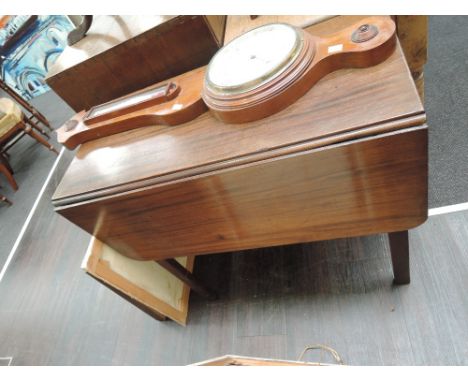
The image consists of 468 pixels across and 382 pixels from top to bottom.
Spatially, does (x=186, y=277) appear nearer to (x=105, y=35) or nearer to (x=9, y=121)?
(x=105, y=35)

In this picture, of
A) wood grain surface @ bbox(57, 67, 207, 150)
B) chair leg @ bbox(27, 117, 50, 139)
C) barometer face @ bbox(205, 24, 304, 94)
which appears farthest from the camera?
chair leg @ bbox(27, 117, 50, 139)

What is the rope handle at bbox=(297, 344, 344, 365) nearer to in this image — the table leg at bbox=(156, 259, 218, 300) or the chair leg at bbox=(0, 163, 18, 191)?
the table leg at bbox=(156, 259, 218, 300)

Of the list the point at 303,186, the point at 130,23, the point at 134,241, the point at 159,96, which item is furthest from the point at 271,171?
the point at 130,23

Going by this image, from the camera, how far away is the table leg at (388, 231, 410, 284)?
101 cm

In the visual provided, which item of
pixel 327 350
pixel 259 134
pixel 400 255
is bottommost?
pixel 327 350

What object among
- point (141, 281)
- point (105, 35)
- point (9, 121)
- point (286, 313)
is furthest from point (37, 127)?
point (286, 313)

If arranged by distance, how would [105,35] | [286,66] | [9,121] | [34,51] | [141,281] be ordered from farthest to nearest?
[34,51] < [9,121] < [141,281] < [105,35] < [286,66]

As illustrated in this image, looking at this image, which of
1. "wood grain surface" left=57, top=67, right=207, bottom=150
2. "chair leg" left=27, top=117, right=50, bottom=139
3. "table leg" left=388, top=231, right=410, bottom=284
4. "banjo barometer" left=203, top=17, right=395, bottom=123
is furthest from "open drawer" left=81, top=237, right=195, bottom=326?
"chair leg" left=27, top=117, right=50, bottom=139

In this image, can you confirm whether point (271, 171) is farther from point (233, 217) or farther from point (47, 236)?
point (47, 236)

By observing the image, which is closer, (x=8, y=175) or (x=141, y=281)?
(x=141, y=281)

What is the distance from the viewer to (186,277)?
138 cm

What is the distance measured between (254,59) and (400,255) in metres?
0.77

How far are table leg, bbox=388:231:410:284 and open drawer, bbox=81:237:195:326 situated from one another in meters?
0.89

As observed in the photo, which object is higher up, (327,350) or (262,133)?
(262,133)
